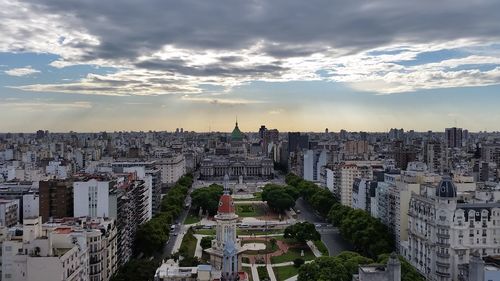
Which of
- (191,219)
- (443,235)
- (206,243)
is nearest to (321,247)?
(206,243)

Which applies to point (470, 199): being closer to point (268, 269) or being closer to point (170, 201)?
point (268, 269)

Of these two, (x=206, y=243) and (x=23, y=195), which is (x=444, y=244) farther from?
(x=23, y=195)

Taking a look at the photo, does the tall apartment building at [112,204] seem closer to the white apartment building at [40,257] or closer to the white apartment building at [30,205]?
the white apartment building at [30,205]

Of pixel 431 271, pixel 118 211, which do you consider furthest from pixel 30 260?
pixel 431 271

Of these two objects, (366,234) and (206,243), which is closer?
(366,234)

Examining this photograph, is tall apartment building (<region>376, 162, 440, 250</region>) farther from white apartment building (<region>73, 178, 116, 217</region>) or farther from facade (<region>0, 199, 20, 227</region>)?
facade (<region>0, 199, 20, 227</region>)
